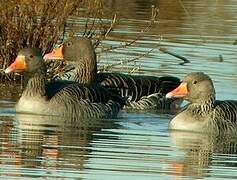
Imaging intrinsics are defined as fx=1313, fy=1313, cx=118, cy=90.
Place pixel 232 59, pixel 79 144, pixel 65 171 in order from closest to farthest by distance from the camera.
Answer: pixel 65 171
pixel 79 144
pixel 232 59

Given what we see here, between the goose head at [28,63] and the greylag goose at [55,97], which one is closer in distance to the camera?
the greylag goose at [55,97]

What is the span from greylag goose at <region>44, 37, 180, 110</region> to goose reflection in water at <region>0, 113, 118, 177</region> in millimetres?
1906

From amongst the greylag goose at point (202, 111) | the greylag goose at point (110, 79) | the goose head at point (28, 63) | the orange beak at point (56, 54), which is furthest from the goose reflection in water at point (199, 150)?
the orange beak at point (56, 54)

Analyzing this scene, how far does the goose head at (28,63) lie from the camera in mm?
20717

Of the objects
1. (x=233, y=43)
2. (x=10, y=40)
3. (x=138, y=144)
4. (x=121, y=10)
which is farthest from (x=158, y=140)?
(x=121, y=10)

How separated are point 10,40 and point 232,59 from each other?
5.99m

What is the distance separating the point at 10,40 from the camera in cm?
2275

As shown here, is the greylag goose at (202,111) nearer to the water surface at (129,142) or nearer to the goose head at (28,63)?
the water surface at (129,142)

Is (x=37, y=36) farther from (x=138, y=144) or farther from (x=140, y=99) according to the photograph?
(x=138, y=144)

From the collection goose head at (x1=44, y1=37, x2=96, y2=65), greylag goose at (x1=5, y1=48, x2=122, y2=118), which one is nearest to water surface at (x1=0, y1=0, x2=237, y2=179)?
greylag goose at (x1=5, y1=48, x2=122, y2=118)

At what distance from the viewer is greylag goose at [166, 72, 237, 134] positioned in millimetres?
19250

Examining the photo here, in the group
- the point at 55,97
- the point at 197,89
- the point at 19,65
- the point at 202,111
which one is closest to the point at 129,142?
the point at 202,111

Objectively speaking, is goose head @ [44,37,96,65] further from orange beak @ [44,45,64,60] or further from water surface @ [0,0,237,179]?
water surface @ [0,0,237,179]

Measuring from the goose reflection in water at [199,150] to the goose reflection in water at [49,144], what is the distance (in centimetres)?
116
